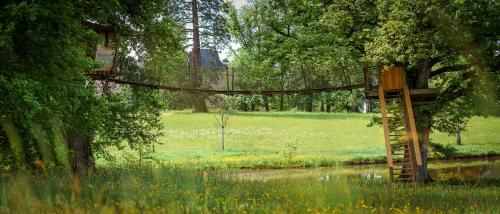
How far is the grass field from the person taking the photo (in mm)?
40478

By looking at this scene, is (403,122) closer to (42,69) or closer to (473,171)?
(473,171)

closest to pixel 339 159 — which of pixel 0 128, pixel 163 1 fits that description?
pixel 163 1

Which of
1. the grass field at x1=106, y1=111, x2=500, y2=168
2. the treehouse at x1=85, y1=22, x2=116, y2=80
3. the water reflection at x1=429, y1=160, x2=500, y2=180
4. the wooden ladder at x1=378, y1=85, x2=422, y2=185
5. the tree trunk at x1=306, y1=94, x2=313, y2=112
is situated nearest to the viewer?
the treehouse at x1=85, y1=22, x2=116, y2=80

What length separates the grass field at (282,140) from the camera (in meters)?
40.5

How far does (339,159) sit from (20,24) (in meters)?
31.5

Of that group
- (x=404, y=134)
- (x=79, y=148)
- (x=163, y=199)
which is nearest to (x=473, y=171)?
(x=404, y=134)

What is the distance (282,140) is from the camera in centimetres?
5456

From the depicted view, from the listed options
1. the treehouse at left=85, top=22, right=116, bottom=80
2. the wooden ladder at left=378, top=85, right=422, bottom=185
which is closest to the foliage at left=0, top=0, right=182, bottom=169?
the treehouse at left=85, top=22, right=116, bottom=80

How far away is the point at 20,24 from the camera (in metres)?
11.1

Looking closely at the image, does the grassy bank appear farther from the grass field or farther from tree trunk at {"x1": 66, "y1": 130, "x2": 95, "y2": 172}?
the grass field

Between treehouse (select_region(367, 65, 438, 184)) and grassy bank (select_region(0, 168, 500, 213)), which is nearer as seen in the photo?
grassy bank (select_region(0, 168, 500, 213))

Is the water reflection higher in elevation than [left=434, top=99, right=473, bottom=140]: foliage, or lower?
lower

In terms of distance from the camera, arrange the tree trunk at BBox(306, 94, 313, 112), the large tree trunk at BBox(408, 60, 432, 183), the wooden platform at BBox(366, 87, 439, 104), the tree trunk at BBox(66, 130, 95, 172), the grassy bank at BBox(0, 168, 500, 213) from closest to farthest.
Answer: the grassy bank at BBox(0, 168, 500, 213) → the tree trunk at BBox(66, 130, 95, 172) → the wooden platform at BBox(366, 87, 439, 104) → the large tree trunk at BBox(408, 60, 432, 183) → the tree trunk at BBox(306, 94, 313, 112)

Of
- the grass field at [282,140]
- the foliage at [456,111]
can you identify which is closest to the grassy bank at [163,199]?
the foliage at [456,111]
